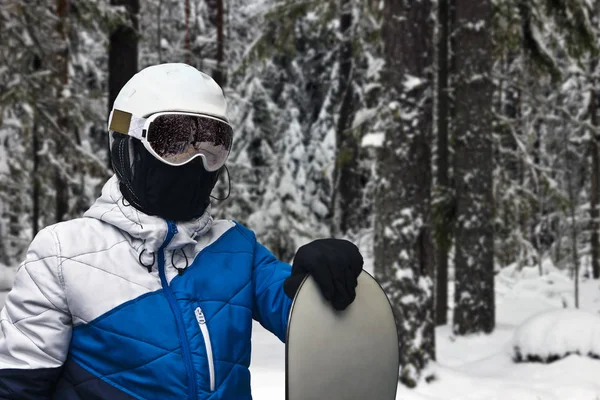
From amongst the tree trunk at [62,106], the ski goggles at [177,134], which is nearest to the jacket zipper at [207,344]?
the ski goggles at [177,134]

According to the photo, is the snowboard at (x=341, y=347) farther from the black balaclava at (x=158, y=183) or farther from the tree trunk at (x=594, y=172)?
the tree trunk at (x=594, y=172)

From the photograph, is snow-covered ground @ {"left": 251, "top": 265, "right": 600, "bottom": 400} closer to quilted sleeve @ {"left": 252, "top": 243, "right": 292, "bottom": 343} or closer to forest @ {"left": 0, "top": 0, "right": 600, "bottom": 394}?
forest @ {"left": 0, "top": 0, "right": 600, "bottom": 394}

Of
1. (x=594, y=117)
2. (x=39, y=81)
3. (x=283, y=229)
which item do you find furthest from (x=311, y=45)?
(x=39, y=81)

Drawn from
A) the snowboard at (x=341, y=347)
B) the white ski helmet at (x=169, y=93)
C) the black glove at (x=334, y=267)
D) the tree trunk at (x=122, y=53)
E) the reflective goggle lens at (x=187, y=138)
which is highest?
the tree trunk at (x=122, y=53)

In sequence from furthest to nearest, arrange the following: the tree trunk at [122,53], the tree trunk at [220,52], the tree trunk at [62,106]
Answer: the tree trunk at [220,52], the tree trunk at [62,106], the tree trunk at [122,53]

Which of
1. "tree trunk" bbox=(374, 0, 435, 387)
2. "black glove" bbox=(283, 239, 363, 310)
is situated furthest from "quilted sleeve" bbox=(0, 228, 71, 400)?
"tree trunk" bbox=(374, 0, 435, 387)

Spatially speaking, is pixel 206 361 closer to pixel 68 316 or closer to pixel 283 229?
pixel 68 316

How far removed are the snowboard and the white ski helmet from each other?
2.14 ft

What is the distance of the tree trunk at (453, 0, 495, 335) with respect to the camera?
9.19 meters

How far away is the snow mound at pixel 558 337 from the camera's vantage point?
6.84 meters

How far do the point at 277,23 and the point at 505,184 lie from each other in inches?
196

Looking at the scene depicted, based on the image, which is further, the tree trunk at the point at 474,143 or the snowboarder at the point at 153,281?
the tree trunk at the point at 474,143

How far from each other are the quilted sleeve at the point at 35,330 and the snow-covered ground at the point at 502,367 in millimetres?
2978

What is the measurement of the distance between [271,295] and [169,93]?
0.71 meters
